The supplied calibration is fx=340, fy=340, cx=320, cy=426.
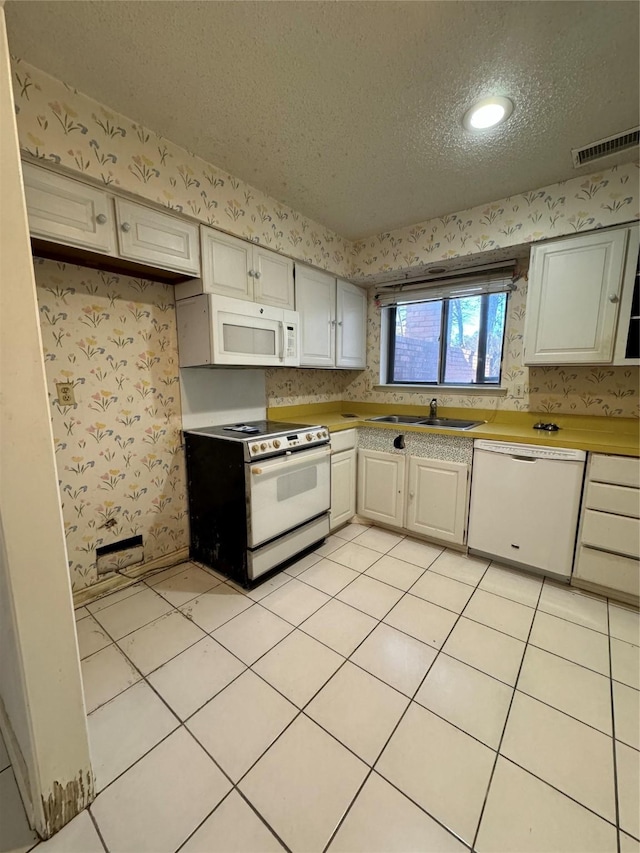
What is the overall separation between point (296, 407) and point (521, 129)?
230 cm

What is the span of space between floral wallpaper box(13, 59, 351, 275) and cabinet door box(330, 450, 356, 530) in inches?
→ 63.4

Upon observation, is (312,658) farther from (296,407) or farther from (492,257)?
(492,257)

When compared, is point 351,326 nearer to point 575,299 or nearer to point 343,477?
point 343,477

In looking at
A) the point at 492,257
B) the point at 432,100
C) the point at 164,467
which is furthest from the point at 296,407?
the point at 432,100

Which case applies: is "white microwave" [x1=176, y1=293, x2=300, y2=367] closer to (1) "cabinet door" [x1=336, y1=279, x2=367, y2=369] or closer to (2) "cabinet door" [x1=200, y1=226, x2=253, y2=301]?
(2) "cabinet door" [x1=200, y1=226, x2=253, y2=301]

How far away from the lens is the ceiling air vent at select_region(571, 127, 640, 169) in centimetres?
169

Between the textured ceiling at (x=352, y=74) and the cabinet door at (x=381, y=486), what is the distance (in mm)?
1934

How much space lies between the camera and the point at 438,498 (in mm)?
2508

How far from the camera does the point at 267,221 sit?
7.51 feet

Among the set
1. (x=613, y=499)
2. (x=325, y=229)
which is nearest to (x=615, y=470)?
(x=613, y=499)

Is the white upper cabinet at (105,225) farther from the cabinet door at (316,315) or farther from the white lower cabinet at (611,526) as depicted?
the white lower cabinet at (611,526)

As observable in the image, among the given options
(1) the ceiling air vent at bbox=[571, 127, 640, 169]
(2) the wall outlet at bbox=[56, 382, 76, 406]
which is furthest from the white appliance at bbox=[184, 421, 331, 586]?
(1) the ceiling air vent at bbox=[571, 127, 640, 169]

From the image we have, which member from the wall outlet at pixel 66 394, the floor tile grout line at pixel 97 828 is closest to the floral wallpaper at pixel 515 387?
the wall outlet at pixel 66 394

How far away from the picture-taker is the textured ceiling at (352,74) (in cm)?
116
